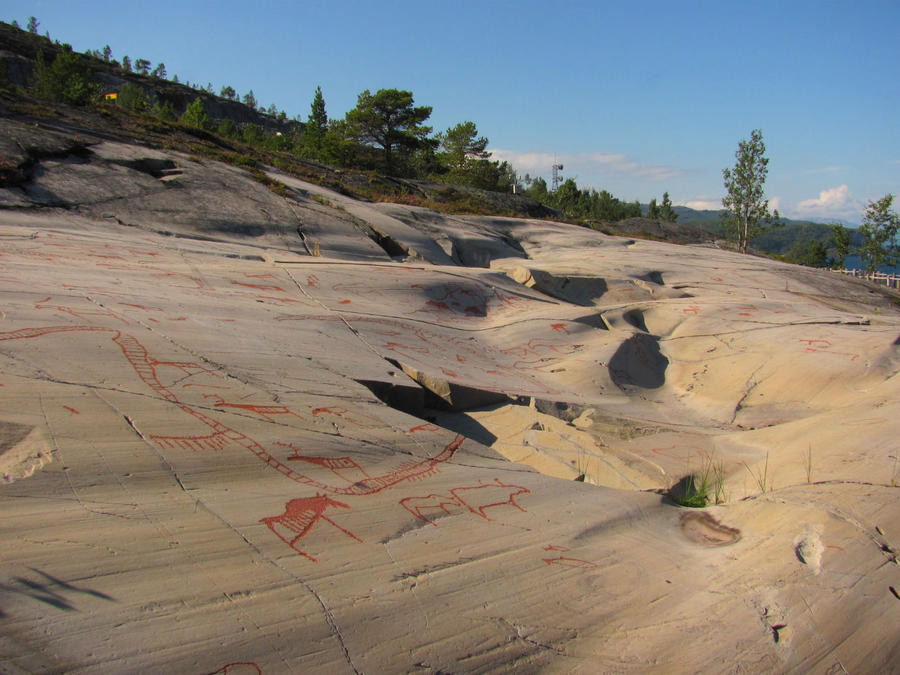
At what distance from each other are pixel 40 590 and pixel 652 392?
745 cm

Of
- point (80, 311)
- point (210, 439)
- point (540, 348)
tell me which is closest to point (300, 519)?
point (210, 439)

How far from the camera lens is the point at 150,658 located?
204 centimetres

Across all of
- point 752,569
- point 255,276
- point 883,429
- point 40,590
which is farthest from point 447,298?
point 40,590

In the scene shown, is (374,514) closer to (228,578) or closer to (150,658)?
(228,578)

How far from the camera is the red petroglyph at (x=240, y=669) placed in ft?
6.83

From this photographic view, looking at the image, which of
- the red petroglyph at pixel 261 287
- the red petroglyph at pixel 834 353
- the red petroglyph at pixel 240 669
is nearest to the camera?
the red petroglyph at pixel 240 669

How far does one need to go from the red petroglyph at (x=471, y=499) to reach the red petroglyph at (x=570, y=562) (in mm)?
446

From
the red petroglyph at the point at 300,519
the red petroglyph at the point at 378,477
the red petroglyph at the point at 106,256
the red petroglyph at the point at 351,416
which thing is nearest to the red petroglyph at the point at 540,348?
the red petroglyph at the point at 351,416

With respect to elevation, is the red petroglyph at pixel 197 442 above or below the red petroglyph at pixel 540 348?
above

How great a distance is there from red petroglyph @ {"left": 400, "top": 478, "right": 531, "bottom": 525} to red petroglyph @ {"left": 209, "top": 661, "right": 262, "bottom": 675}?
4.08 feet

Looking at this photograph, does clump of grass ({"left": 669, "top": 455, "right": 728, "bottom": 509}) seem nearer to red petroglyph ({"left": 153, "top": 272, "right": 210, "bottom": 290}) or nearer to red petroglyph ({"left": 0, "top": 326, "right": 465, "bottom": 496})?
red petroglyph ({"left": 0, "top": 326, "right": 465, "bottom": 496})

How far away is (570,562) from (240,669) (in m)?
1.71

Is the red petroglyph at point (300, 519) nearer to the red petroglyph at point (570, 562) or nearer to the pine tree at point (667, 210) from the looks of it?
the red petroglyph at point (570, 562)

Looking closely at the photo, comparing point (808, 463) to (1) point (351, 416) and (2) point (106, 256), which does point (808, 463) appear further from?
(2) point (106, 256)
